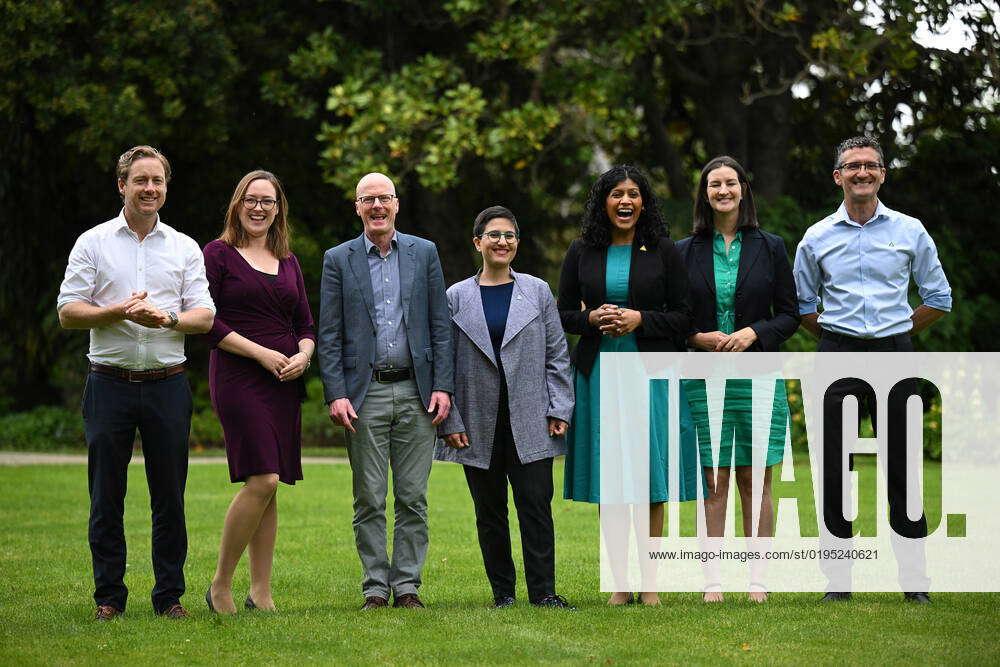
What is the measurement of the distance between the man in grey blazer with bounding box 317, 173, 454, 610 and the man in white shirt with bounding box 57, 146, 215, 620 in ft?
2.31

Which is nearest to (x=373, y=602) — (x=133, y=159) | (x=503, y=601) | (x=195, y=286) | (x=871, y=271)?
(x=503, y=601)

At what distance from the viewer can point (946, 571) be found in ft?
24.1

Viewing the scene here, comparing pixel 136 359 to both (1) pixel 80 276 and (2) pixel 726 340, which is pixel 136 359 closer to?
(1) pixel 80 276

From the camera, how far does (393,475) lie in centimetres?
633

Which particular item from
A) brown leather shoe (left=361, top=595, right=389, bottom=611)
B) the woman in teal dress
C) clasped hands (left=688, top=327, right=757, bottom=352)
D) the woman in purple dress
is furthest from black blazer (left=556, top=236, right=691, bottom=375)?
brown leather shoe (left=361, top=595, right=389, bottom=611)

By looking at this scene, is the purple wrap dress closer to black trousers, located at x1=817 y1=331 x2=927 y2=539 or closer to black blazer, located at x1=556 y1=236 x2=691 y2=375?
black blazer, located at x1=556 y1=236 x2=691 y2=375

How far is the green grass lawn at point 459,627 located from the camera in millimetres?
5316

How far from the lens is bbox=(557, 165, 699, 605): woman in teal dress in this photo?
6410 mm

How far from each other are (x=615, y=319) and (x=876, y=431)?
5.07 feet

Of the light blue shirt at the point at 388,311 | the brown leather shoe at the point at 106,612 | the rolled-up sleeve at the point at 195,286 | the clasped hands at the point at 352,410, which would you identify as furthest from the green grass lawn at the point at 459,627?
the rolled-up sleeve at the point at 195,286

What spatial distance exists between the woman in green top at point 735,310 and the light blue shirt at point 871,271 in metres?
0.23

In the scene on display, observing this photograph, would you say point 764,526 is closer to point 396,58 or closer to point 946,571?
point 946,571

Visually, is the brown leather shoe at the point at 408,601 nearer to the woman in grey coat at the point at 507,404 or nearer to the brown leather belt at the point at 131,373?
the woman in grey coat at the point at 507,404

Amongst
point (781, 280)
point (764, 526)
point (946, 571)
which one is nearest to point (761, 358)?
point (781, 280)
